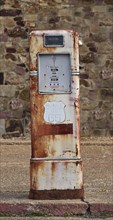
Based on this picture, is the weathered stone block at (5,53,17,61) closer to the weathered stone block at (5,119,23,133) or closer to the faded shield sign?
the weathered stone block at (5,119,23,133)

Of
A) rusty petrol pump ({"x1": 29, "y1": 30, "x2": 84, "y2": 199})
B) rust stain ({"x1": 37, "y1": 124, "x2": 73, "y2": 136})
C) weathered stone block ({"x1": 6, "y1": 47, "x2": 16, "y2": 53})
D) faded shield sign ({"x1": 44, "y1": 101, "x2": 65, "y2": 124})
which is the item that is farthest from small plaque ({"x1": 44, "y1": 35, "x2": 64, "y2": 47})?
weathered stone block ({"x1": 6, "y1": 47, "x2": 16, "y2": 53})

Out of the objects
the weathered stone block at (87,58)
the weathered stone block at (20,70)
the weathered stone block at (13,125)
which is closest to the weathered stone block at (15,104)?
the weathered stone block at (13,125)

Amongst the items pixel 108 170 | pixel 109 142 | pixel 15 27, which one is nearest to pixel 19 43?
pixel 15 27

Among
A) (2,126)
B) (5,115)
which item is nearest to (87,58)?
(5,115)

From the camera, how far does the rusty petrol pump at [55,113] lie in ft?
25.0

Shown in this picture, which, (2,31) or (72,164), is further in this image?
(2,31)

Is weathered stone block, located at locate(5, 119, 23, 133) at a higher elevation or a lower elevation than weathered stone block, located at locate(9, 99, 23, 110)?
lower

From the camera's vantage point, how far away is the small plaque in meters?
7.72

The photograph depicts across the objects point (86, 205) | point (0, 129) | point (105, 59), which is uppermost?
point (105, 59)

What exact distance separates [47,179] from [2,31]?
7564 mm

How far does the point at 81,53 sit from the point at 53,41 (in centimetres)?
722

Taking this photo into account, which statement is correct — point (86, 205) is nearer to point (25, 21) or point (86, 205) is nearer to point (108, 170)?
point (108, 170)

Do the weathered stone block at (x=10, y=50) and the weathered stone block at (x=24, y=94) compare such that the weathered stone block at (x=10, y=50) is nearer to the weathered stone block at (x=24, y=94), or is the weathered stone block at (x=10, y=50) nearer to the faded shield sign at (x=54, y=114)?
the weathered stone block at (x=24, y=94)

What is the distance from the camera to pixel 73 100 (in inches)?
303
